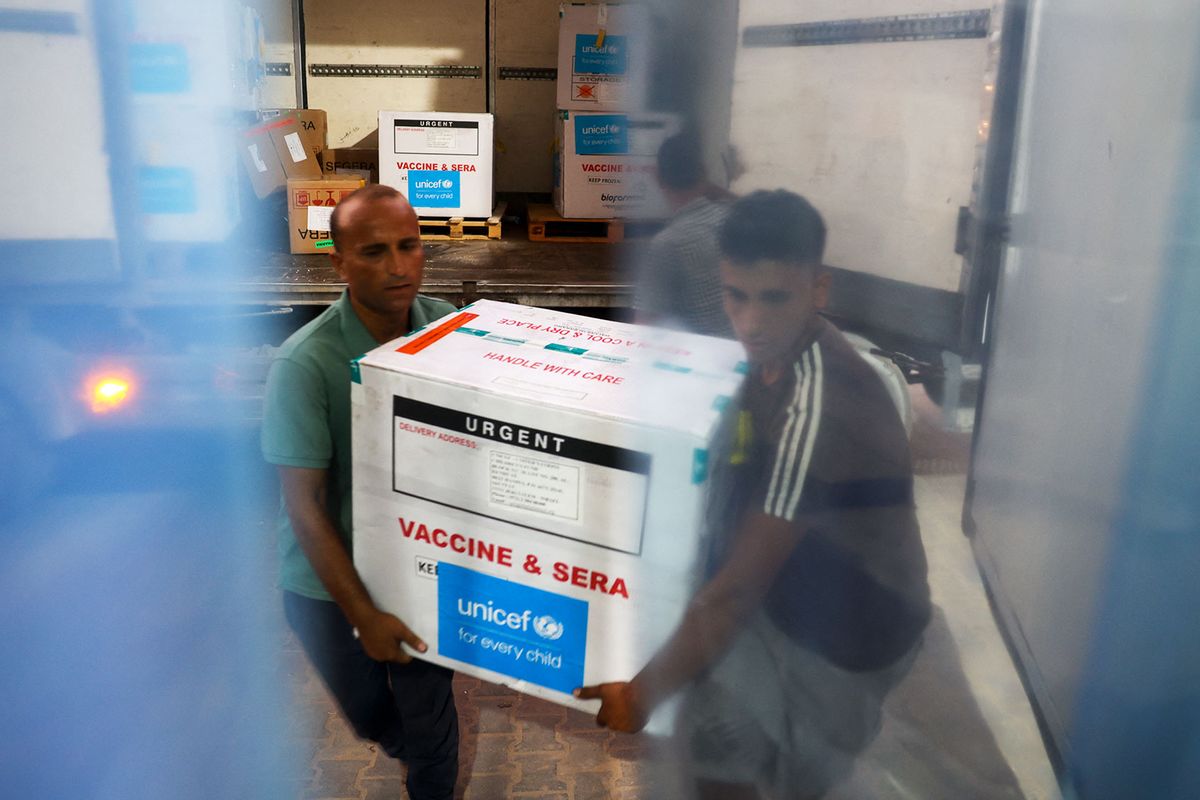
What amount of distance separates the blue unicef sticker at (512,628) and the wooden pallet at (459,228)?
4.00 meters

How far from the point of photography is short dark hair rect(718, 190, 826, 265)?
62cm

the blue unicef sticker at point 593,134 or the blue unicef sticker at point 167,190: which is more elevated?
the blue unicef sticker at point 593,134

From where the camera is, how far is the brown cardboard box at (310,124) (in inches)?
194

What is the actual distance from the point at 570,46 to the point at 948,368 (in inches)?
178

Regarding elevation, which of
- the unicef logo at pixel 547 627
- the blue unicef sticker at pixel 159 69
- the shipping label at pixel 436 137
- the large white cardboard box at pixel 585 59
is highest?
the large white cardboard box at pixel 585 59

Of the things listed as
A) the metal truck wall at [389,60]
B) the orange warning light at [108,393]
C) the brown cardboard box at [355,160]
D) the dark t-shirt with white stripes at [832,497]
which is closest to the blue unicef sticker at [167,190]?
the orange warning light at [108,393]

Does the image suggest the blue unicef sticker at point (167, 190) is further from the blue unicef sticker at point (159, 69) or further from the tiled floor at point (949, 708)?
the tiled floor at point (949, 708)

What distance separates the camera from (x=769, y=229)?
2.05 ft

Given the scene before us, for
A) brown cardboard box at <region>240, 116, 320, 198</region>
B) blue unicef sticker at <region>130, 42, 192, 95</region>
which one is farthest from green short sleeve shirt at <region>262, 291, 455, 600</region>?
brown cardboard box at <region>240, 116, 320, 198</region>

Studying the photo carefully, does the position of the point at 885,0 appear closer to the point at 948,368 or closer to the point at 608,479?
the point at 948,368

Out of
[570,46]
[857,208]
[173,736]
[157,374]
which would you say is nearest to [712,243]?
[857,208]

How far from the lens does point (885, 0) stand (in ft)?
1.90

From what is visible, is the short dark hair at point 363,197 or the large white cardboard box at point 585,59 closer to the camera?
the short dark hair at point 363,197

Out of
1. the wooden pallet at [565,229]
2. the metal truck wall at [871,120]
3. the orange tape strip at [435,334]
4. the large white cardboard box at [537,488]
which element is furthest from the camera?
the wooden pallet at [565,229]
